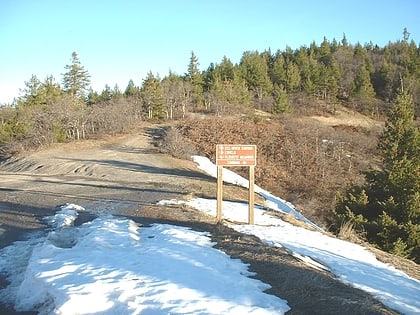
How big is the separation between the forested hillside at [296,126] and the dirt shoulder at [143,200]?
5210 mm

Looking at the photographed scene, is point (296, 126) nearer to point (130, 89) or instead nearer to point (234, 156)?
point (130, 89)

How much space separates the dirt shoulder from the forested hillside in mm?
5210

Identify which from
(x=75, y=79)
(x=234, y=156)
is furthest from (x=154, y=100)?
(x=234, y=156)

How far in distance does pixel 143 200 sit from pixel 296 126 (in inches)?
1477

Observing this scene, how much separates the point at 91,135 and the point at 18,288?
39025mm

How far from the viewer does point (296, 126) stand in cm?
4947

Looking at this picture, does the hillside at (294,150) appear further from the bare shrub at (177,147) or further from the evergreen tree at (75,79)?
the evergreen tree at (75,79)

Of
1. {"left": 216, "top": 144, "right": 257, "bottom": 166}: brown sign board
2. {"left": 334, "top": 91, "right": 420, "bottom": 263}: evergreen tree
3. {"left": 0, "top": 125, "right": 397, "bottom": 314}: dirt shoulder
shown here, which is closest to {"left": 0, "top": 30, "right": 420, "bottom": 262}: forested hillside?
{"left": 334, "top": 91, "right": 420, "bottom": 263}: evergreen tree

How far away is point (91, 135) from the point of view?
43.6 meters

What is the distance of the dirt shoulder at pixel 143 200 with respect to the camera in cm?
563

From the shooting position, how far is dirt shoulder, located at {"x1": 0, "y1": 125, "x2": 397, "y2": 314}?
563 cm

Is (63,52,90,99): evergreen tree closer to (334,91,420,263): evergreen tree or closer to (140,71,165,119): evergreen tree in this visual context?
(140,71,165,119): evergreen tree

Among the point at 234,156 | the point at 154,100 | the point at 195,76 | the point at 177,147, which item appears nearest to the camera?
the point at 234,156

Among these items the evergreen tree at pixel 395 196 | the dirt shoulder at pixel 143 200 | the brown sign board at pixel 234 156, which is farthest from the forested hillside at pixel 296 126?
the brown sign board at pixel 234 156
